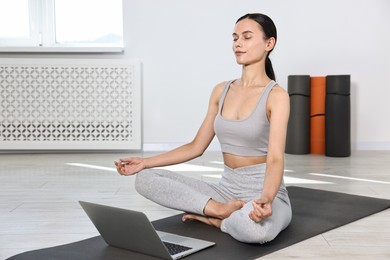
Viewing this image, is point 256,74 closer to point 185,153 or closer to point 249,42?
point 249,42

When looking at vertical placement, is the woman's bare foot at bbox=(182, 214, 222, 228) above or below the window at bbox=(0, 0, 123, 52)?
below

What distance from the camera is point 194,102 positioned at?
4062mm

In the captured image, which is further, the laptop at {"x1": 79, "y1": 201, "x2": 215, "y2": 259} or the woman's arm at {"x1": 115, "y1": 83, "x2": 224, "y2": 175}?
the woman's arm at {"x1": 115, "y1": 83, "x2": 224, "y2": 175}

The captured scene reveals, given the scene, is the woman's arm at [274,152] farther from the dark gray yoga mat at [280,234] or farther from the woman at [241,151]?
the dark gray yoga mat at [280,234]

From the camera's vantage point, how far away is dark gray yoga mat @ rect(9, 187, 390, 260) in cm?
167

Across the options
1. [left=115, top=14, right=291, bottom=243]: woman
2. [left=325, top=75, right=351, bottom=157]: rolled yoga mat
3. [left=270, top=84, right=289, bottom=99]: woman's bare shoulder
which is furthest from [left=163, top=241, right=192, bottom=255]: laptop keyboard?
[left=325, top=75, right=351, bottom=157]: rolled yoga mat

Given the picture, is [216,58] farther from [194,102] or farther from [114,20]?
[114,20]

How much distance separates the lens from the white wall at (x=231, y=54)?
157 inches

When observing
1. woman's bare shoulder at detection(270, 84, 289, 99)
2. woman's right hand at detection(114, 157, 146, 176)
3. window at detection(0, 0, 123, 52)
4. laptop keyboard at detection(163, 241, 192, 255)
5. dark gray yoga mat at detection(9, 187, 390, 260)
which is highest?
window at detection(0, 0, 123, 52)

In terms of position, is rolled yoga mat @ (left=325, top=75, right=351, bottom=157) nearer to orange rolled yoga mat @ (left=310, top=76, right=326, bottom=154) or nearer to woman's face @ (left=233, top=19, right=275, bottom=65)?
orange rolled yoga mat @ (left=310, top=76, right=326, bottom=154)

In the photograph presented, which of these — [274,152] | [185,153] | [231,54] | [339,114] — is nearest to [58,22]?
[231,54]

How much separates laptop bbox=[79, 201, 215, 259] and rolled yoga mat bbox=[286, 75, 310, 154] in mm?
2189

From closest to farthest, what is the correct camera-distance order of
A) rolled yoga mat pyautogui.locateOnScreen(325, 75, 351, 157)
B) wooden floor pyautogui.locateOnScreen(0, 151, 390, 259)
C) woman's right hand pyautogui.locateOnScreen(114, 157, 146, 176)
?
wooden floor pyautogui.locateOnScreen(0, 151, 390, 259), woman's right hand pyautogui.locateOnScreen(114, 157, 146, 176), rolled yoga mat pyautogui.locateOnScreen(325, 75, 351, 157)

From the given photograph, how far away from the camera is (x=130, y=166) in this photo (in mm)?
1950
